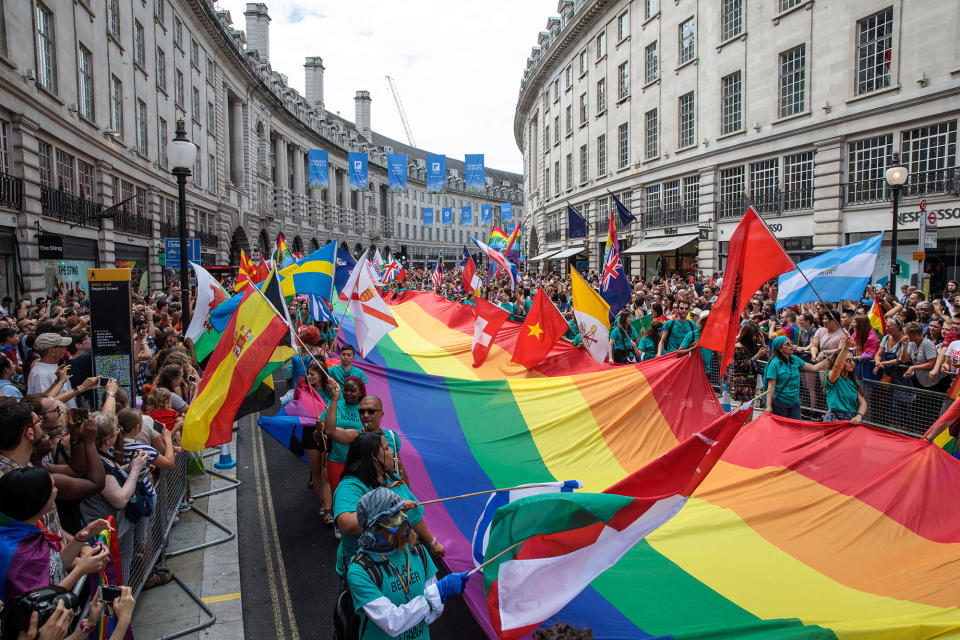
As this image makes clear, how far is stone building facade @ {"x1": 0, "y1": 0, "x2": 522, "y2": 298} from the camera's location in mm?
17219

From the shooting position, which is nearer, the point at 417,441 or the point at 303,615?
the point at 303,615

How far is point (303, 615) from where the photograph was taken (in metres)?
5.14

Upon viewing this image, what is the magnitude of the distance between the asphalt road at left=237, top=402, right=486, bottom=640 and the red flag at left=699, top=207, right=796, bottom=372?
3.65m

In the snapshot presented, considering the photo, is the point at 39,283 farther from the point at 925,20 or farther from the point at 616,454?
the point at 925,20

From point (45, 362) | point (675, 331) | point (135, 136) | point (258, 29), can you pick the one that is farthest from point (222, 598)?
point (258, 29)

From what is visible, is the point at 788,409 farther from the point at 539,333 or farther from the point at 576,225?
the point at 576,225

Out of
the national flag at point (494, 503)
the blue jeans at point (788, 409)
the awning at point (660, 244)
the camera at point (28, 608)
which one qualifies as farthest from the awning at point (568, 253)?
the camera at point (28, 608)

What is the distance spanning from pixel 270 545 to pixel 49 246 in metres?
16.3

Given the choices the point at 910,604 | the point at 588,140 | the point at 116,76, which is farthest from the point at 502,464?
the point at 588,140

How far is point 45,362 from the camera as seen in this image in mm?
6996

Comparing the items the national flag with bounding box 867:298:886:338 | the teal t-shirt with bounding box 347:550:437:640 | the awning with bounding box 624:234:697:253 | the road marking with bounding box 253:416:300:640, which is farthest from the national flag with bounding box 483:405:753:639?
the awning with bounding box 624:234:697:253

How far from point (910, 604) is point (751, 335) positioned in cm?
571

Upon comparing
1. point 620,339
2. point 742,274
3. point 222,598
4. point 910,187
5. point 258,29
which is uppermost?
point 258,29

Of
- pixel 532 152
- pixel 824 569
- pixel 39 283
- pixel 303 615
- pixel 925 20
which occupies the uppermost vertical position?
pixel 532 152
